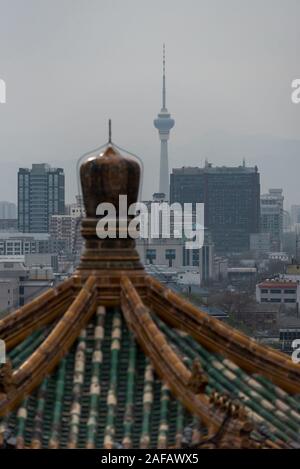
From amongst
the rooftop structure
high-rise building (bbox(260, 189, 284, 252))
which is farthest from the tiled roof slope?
high-rise building (bbox(260, 189, 284, 252))

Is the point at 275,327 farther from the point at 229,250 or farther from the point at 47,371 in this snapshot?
the point at 229,250

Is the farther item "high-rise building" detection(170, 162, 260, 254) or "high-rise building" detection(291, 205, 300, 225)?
"high-rise building" detection(291, 205, 300, 225)

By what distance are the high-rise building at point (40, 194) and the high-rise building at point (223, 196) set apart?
14364 mm

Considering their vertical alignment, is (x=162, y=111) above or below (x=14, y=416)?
above

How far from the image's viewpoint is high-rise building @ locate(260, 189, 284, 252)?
172000mm

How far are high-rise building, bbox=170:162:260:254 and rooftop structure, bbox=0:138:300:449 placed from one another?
149636mm

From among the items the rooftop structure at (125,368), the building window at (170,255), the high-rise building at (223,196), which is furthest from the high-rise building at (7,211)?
the rooftop structure at (125,368)

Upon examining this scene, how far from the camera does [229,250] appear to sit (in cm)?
17362

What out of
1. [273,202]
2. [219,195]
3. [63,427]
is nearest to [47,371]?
[63,427]

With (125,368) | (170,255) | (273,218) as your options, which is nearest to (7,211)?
(273,218)

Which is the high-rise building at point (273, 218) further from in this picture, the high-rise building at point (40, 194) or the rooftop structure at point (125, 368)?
the rooftop structure at point (125, 368)

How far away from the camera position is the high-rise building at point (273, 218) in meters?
172

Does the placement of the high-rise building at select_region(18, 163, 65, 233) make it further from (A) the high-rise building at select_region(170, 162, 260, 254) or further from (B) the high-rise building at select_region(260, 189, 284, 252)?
(B) the high-rise building at select_region(260, 189, 284, 252)
